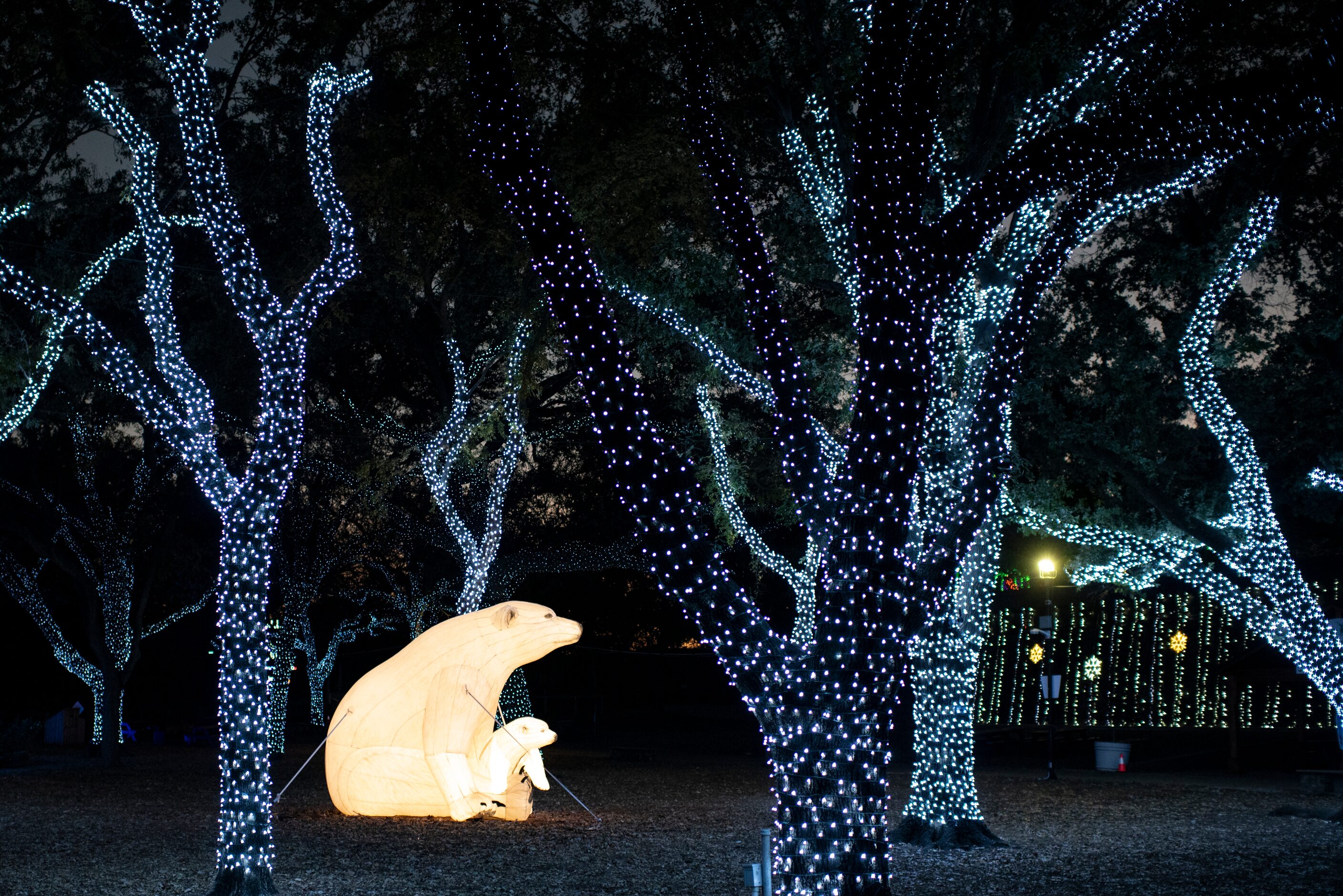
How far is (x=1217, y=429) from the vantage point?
46.1ft

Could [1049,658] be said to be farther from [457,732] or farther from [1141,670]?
[457,732]

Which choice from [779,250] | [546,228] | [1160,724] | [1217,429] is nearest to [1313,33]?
[1217,429]

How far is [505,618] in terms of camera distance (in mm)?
13281

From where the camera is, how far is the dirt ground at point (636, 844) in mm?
9242

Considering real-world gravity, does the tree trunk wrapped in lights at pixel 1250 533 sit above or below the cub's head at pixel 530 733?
above

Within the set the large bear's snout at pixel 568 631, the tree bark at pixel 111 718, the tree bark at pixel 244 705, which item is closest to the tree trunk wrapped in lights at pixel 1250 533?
the large bear's snout at pixel 568 631

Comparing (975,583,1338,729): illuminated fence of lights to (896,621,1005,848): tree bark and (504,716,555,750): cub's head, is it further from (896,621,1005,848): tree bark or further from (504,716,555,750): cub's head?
(504,716,555,750): cub's head

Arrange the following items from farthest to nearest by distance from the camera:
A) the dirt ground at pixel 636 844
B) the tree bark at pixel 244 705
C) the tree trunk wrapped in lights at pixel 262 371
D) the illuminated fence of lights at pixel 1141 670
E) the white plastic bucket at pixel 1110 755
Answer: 1. the illuminated fence of lights at pixel 1141 670
2. the white plastic bucket at pixel 1110 755
3. the dirt ground at pixel 636 844
4. the tree trunk wrapped in lights at pixel 262 371
5. the tree bark at pixel 244 705

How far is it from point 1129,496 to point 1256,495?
420cm

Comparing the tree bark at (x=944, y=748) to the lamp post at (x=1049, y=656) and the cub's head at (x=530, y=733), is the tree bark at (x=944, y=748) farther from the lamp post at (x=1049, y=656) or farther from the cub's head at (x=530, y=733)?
the lamp post at (x=1049, y=656)

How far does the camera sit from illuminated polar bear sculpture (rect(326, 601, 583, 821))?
43.4 feet

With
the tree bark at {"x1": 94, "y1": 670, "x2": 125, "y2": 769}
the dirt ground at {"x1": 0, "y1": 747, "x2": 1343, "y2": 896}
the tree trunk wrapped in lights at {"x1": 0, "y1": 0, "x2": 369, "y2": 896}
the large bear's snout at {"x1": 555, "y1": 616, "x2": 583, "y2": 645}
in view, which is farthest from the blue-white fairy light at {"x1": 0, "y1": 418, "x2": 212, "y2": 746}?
the tree trunk wrapped in lights at {"x1": 0, "y1": 0, "x2": 369, "y2": 896}

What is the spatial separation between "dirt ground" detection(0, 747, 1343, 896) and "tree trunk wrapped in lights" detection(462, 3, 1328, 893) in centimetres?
302

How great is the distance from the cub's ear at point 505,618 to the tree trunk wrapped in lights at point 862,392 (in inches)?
280
